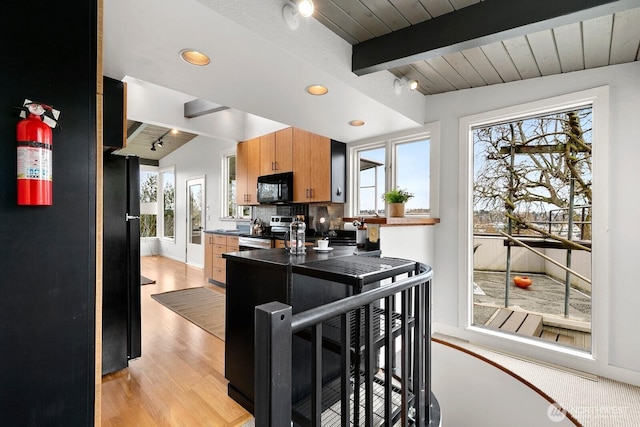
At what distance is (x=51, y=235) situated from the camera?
1127mm

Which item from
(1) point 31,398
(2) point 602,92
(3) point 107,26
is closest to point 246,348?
(1) point 31,398

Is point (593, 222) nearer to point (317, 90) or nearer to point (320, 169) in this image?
point (317, 90)

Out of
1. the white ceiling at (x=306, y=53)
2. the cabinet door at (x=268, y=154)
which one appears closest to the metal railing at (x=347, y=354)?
the white ceiling at (x=306, y=53)

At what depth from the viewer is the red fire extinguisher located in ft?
3.35

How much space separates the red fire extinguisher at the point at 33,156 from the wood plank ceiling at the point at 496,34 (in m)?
1.52

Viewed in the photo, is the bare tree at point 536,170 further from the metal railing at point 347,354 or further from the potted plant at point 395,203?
the metal railing at point 347,354

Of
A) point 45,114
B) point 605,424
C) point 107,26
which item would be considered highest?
point 107,26

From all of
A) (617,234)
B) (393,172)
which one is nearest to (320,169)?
(393,172)

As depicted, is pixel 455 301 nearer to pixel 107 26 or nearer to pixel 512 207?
pixel 512 207

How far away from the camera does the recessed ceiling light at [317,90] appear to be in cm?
223

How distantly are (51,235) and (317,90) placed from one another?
5.99 feet

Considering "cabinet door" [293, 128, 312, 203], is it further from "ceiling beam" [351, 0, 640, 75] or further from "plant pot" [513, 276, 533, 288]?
"plant pot" [513, 276, 533, 288]

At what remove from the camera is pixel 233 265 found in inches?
80.2

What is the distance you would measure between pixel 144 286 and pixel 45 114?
4.62m
